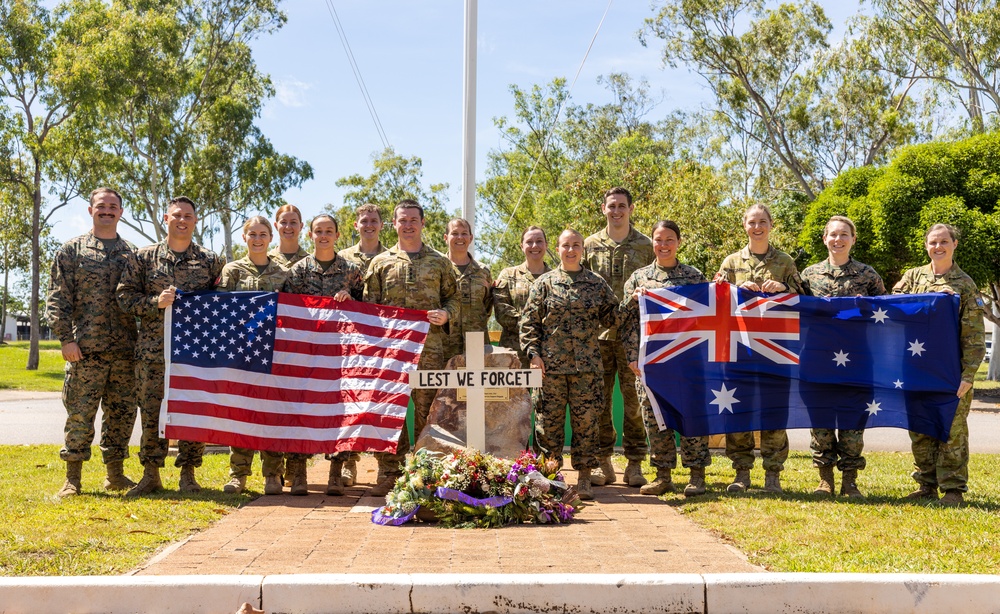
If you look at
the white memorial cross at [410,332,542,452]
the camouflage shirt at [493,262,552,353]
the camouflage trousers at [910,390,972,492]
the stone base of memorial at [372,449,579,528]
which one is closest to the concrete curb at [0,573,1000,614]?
the stone base of memorial at [372,449,579,528]

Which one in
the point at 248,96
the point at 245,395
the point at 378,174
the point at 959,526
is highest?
the point at 248,96

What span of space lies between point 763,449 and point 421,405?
9.44 ft

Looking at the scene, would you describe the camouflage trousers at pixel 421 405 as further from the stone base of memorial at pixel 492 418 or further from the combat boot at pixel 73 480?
the combat boot at pixel 73 480

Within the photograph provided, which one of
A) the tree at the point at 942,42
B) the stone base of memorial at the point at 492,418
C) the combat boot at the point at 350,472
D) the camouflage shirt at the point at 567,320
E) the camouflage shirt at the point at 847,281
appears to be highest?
the tree at the point at 942,42

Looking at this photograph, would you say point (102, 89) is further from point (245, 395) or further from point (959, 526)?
point (959, 526)

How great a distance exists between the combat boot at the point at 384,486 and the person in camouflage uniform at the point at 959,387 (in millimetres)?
4173

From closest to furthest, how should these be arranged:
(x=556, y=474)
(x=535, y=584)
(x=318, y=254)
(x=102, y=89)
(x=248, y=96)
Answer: (x=535, y=584)
(x=556, y=474)
(x=318, y=254)
(x=102, y=89)
(x=248, y=96)

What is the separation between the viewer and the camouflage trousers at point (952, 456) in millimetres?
7145

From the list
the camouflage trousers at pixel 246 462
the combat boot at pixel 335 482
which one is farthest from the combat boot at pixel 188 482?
the combat boot at pixel 335 482

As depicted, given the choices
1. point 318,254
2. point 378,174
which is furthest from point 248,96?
point 318,254

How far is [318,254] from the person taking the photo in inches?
312

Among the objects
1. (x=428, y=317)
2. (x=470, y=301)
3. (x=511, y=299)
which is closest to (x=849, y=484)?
(x=511, y=299)

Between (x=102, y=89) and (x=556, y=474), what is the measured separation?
29.1 m

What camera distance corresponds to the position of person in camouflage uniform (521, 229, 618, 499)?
24.8 ft
